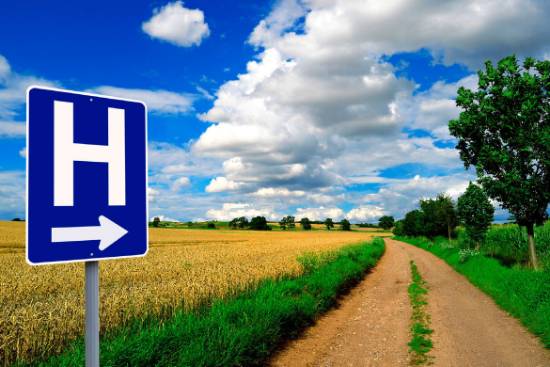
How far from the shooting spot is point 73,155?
9.17 feet

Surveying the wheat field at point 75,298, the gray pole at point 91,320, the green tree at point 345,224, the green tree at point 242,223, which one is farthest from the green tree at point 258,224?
the gray pole at point 91,320

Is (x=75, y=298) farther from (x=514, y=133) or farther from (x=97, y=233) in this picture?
(x=514, y=133)

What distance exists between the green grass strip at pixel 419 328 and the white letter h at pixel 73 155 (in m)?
6.91

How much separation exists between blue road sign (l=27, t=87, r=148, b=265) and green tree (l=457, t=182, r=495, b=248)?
113ft

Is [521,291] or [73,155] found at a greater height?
[73,155]

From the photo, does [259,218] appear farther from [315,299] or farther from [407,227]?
[315,299]

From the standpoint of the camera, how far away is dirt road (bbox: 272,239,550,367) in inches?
310

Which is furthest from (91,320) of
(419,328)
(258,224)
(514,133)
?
(258,224)

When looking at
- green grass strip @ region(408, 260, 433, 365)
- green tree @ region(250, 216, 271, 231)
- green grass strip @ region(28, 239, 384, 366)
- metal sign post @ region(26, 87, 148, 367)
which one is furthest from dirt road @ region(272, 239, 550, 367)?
green tree @ region(250, 216, 271, 231)

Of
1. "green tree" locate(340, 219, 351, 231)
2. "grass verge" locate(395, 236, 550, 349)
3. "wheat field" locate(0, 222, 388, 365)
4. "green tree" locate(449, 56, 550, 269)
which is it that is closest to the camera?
"wheat field" locate(0, 222, 388, 365)

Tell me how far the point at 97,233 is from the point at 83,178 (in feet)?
1.33

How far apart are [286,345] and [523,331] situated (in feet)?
19.8

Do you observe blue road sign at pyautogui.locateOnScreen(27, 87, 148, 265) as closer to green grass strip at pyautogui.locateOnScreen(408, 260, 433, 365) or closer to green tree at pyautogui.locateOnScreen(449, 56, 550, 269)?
green grass strip at pyautogui.locateOnScreen(408, 260, 433, 365)

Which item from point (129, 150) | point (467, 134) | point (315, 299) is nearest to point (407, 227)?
point (467, 134)
